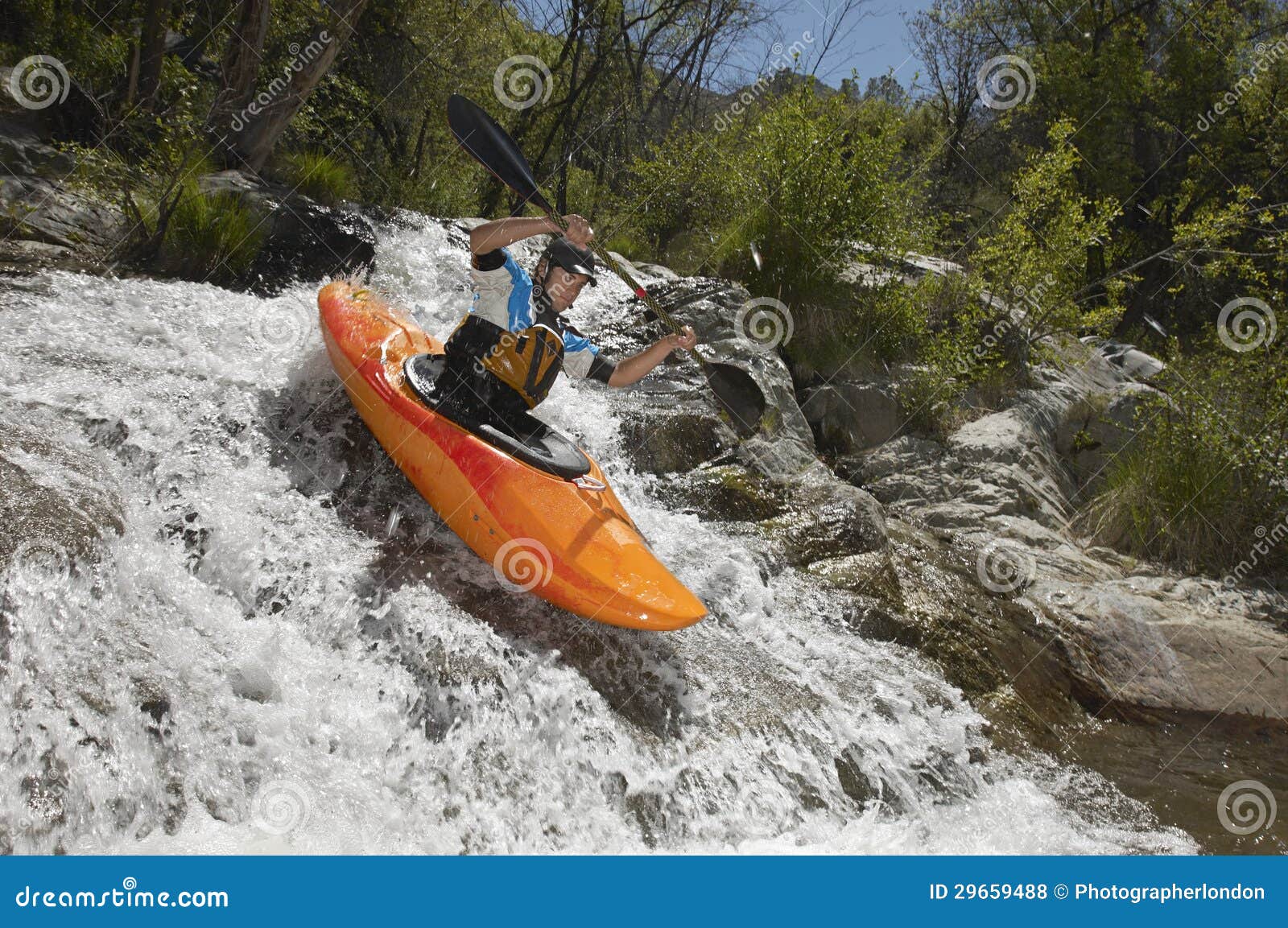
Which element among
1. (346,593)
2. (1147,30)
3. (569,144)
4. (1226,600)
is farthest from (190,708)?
(1147,30)

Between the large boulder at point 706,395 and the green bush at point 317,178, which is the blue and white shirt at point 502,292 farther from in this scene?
the green bush at point 317,178

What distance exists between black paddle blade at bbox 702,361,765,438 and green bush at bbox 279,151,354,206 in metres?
3.33

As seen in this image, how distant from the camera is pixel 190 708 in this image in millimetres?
1994

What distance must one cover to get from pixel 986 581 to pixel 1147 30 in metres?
9.57

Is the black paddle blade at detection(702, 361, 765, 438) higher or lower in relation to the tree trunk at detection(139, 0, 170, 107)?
higher

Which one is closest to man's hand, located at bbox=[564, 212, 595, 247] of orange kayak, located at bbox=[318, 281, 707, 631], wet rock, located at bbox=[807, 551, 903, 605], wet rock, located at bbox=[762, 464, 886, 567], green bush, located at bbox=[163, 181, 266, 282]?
orange kayak, located at bbox=[318, 281, 707, 631]

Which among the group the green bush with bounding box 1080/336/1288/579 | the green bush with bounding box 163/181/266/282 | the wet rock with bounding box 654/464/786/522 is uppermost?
the green bush with bounding box 1080/336/1288/579

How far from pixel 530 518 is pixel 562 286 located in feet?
3.06

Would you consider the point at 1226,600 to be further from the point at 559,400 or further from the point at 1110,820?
the point at 559,400

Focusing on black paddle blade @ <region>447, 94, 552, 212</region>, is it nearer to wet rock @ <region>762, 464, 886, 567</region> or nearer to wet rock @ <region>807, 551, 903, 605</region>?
wet rock @ <region>762, 464, 886, 567</region>

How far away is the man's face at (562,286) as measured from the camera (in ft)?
10.2

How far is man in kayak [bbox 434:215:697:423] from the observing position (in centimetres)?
304

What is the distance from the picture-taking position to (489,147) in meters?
3.31

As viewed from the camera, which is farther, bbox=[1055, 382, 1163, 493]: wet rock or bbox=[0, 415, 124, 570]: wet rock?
bbox=[1055, 382, 1163, 493]: wet rock
